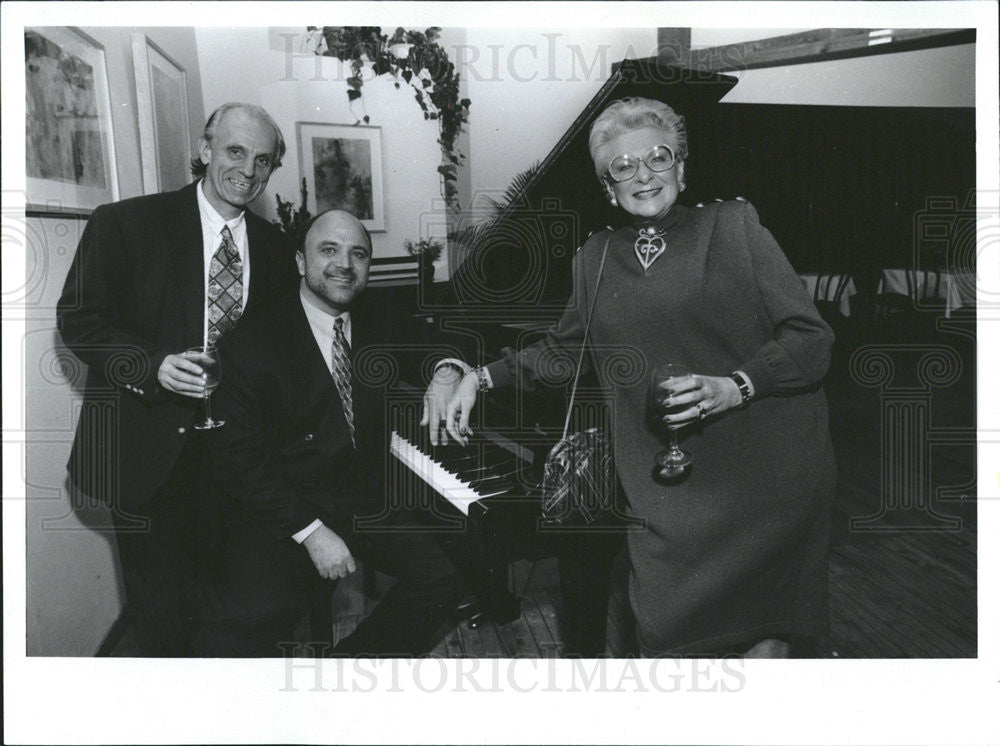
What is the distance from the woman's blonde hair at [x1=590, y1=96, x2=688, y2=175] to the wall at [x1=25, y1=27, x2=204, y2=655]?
1144 millimetres

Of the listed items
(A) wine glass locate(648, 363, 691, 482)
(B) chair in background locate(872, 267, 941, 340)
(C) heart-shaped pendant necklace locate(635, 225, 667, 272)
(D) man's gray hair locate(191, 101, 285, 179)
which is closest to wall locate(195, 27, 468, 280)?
(D) man's gray hair locate(191, 101, 285, 179)

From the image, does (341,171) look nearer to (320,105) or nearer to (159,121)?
(320,105)

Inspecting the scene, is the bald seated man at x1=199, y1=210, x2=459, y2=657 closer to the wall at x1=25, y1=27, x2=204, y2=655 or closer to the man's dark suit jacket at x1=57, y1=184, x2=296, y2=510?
the man's dark suit jacket at x1=57, y1=184, x2=296, y2=510

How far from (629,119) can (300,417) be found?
1254 mm

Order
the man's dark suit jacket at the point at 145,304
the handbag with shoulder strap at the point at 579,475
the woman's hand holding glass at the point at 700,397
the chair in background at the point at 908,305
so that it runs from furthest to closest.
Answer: the chair in background at the point at 908,305, the man's dark suit jacket at the point at 145,304, the handbag with shoulder strap at the point at 579,475, the woman's hand holding glass at the point at 700,397

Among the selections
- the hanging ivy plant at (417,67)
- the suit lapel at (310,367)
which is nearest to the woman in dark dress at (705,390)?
the suit lapel at (310,367)

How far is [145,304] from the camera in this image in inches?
89.0

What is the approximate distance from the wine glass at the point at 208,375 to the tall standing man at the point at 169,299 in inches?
0.9

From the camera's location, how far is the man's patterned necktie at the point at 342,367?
232 cm

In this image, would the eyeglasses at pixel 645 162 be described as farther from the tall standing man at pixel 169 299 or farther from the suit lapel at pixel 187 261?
the suit lapel at pixel 187 261

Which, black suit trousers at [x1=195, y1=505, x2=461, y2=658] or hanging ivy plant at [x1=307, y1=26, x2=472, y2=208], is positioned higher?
hanging ivy plant at [x1=307, y1=26, x2=472, y2=208]

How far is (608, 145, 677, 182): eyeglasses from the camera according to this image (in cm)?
212

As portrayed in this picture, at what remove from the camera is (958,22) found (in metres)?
2.34

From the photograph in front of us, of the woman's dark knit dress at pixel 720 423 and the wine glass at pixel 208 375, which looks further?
the wine glass at pixel 208 375
